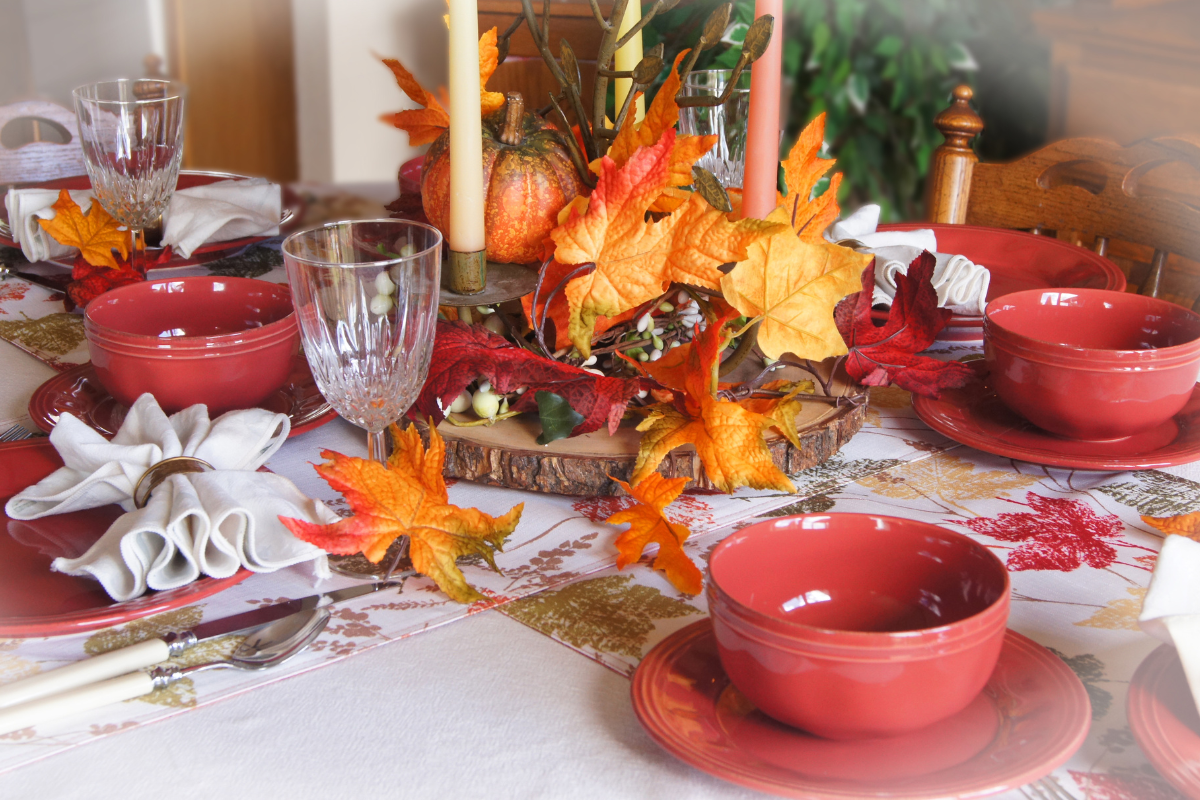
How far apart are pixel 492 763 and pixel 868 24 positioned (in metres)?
3.23

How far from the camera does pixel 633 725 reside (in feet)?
1.52

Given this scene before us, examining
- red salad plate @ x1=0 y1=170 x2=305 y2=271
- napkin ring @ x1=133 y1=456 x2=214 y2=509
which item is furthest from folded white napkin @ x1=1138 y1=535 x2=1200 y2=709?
red salad plate @ x1=0 y1=170 x2=305 y2=271

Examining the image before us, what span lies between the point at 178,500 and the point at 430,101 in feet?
1.23

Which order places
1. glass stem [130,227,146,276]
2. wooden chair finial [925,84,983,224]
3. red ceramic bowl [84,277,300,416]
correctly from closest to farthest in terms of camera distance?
red ceramic bowl [84,277,300,416] → glass stem [130,227,146,276] → wooden chair finial [925,84,983,224]

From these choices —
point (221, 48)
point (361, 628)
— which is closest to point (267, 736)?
point (361, 628)

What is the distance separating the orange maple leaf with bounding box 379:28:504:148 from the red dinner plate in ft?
1.25

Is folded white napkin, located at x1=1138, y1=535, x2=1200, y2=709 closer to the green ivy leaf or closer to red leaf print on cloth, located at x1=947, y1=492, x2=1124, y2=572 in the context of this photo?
red leaf print on cloth, located at x1=947, y1=492, x2=1124, y2=572

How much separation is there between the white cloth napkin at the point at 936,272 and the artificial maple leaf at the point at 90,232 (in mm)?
705

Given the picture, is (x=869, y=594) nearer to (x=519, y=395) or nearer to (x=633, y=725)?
(x=633, y=725)

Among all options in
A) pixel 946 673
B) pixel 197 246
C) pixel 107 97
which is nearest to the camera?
pixel 946 673

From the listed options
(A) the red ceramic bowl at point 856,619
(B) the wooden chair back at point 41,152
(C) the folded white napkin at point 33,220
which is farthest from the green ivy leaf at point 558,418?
(B) the wooden chair back at point 41,152

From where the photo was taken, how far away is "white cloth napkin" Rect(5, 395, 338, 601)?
535 millimetres

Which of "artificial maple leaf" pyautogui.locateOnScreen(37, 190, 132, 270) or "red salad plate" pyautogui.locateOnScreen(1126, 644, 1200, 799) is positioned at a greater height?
"artificial maple leaf" pyautogui.locateOnScreen(37, 190, 132, 270)

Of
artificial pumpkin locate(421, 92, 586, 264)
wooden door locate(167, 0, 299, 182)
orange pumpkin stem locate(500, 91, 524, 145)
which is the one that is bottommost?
wooden door locate(167, 0, 299, 182)
